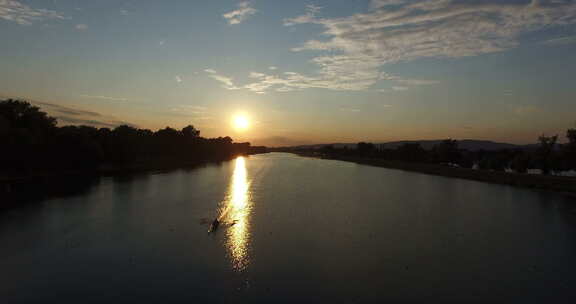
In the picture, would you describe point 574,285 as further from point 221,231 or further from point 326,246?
point 221,231

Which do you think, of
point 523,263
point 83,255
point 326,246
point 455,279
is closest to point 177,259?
point 83,255

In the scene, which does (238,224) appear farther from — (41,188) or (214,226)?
(41,188)

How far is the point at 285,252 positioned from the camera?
Result: 24.3 m

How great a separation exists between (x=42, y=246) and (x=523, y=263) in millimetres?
36092

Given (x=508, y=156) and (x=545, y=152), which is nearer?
(x=545, y=152)

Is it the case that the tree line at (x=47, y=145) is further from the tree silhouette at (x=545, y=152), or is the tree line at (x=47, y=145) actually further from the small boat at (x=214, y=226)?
the tree silhouette at (x=545, y=152)

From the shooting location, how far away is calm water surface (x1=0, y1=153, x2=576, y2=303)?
703 inches

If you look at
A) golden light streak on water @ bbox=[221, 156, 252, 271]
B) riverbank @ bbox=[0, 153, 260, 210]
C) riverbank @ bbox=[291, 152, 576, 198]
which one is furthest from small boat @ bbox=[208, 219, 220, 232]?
riverbank @ bbox=[291, 152, 576, 198]

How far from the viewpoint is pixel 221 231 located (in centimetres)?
3031

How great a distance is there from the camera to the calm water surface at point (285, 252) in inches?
703

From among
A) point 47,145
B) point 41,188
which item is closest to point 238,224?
point 41,188

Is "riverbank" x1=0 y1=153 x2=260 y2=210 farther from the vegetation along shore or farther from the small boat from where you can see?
the vegetation along shore

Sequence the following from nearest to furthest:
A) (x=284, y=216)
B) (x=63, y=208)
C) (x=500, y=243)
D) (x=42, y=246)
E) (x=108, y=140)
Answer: (x=42, y=246), (x=500, y=243), (x=284, y=216), (x=63, y=208), (x=108, y=140)

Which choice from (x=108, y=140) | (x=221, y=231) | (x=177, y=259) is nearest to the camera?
(x=177, y=259)
